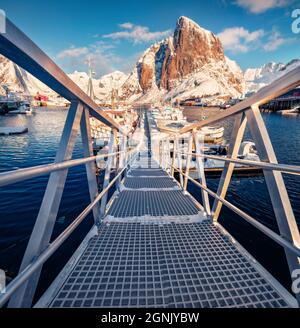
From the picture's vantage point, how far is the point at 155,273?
4.96ft

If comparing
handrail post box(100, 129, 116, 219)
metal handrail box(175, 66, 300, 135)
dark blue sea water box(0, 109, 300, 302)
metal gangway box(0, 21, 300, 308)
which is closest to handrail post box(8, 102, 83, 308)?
metal gangway box(0, 21, 300, 308)

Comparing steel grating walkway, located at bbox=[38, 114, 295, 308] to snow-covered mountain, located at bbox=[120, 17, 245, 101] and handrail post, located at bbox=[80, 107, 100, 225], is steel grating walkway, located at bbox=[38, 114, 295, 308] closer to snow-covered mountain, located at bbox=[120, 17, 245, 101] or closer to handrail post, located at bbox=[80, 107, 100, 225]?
handrail post, located at bbox=[80, 107, 100, 225]

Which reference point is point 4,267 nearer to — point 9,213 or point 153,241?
point 9,213

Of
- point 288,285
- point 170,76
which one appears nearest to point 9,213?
point 288,285

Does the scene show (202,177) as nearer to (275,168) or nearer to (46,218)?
(275,168)

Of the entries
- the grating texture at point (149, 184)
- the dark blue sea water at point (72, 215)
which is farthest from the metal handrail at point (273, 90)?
the dark blue sea water at point (72, 215)

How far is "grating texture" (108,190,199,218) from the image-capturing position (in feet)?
8.93

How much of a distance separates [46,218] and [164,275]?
1.05m

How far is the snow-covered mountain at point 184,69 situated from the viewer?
119312mm

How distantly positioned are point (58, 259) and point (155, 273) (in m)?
4.99

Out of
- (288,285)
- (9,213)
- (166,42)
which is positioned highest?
(166,42)

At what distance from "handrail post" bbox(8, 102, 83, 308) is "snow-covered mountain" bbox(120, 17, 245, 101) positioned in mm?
119895

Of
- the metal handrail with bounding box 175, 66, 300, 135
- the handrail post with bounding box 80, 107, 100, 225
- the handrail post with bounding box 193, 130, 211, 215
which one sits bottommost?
the handrail post with bounding box 193, 130, 211, 215

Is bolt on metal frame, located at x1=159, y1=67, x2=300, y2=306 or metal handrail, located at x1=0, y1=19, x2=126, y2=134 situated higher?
metal handrail, located at x1=0, y1=19, x2=126, y2=134
